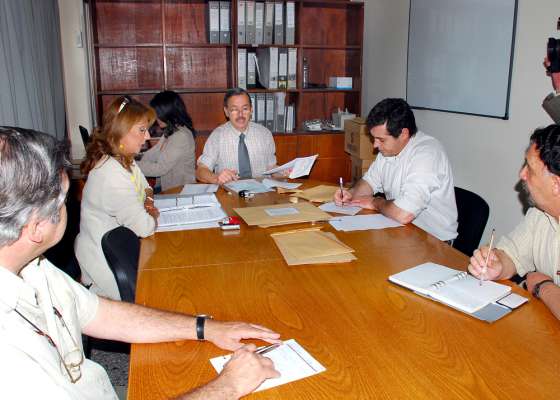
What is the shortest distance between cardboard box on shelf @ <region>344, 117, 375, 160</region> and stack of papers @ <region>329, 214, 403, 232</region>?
2.29 meters

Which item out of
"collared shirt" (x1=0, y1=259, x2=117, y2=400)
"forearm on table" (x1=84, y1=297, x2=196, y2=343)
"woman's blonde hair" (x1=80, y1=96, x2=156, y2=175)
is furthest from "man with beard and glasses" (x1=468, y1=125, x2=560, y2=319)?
"woman's blonde hair" (x1=80, y1=96, x2=156, y2=175)

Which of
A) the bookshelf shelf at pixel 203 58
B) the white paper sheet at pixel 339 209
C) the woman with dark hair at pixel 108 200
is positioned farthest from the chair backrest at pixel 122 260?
the bookshelf shelf at pixel 203 58

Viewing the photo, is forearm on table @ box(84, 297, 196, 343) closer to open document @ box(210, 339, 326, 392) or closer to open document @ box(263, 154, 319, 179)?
open document @ box(210, 339, 326, 392)

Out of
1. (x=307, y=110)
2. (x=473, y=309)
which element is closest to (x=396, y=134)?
(x=473, y=309)

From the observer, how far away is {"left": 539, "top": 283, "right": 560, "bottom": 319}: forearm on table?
1.44 m

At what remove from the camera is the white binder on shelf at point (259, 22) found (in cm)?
473

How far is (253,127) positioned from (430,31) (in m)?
1.68

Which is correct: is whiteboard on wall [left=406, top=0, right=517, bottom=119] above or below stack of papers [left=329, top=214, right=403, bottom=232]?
above

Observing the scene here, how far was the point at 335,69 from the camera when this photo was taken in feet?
17.9

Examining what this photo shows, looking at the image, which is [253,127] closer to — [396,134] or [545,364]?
[396,134]

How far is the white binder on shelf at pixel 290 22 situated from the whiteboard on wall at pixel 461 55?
1.13 metres

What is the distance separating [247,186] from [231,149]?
0.76 m

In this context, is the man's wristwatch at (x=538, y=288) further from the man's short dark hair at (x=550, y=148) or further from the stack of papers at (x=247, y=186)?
the stack of papers at (x=247, y=186)

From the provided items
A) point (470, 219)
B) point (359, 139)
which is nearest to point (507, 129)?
point (470, 219)
